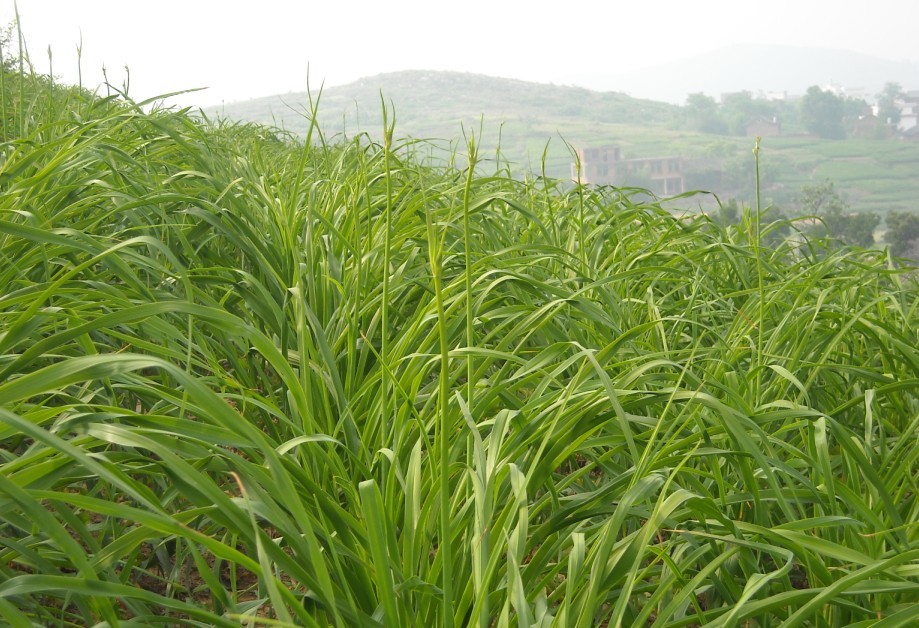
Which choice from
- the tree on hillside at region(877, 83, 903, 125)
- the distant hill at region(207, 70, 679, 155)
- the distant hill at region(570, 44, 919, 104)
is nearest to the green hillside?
the distant hill at region(207, 70, 679, 155)

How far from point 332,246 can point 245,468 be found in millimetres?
769

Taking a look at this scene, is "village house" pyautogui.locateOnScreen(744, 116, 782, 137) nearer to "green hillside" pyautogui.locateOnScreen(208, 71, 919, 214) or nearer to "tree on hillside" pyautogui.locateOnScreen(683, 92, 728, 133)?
"green hillside" pyautogui.locateOnScreen(208, 71, 919, 214)

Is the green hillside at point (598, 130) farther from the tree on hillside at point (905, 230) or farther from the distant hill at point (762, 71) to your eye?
the distant hill at point (762, 71)

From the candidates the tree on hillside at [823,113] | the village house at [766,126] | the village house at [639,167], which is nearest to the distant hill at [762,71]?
the tree on hillside at [823,113]

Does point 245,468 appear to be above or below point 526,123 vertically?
below

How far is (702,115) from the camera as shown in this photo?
32469mm

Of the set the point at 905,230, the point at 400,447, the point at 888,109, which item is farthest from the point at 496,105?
the point at 400,447

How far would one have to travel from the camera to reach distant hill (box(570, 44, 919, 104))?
4934 cm

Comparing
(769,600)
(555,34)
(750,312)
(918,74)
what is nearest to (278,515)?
(769,600)

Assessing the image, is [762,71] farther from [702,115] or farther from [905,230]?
[905,230]

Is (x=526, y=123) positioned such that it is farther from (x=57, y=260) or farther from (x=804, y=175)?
(x=57, y=260)

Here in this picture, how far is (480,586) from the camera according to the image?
0.52m

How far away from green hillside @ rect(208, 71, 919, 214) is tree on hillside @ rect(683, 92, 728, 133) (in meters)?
0.55

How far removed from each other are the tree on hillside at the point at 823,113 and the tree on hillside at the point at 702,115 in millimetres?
3426
